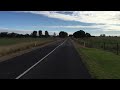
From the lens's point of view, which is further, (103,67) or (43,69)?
(103,67)

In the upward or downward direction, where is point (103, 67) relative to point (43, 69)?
downward

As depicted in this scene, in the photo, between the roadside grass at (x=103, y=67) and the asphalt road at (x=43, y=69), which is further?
the roadside grass at (x=103, y=67)

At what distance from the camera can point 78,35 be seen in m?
182

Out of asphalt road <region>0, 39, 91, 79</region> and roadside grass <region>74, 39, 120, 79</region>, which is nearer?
asphalt road <region>0, 39, 91, 79</region>
